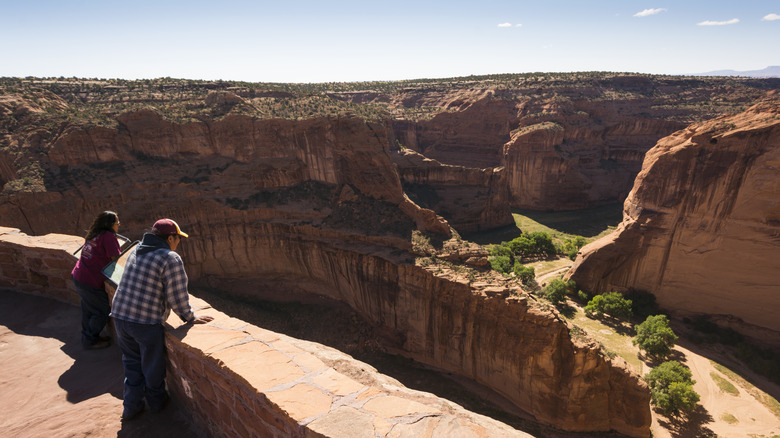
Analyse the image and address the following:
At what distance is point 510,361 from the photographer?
767 inches

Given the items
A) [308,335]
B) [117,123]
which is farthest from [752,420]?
[117,123]

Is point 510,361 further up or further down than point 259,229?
further down

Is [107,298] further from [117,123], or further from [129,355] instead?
[117,123]

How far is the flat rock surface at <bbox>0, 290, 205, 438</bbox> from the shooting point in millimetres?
4988

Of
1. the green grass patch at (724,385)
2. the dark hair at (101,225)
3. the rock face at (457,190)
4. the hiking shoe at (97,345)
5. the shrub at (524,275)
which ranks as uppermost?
the dark hair at (101,225)

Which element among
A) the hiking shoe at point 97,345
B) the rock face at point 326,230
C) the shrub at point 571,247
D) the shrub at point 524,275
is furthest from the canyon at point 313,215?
the hiking shoe at point 97,345

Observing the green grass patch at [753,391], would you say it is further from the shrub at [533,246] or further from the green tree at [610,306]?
the shrub at [533,246]

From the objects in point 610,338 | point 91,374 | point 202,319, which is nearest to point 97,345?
point 91,374

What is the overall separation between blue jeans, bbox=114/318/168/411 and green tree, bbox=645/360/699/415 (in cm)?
2402

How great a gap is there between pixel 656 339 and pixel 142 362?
27949 mm

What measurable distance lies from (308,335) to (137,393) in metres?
20.1

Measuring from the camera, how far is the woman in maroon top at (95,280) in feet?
21.5

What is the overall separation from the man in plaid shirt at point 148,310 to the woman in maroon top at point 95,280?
2.12m

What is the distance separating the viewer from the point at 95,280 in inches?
258
